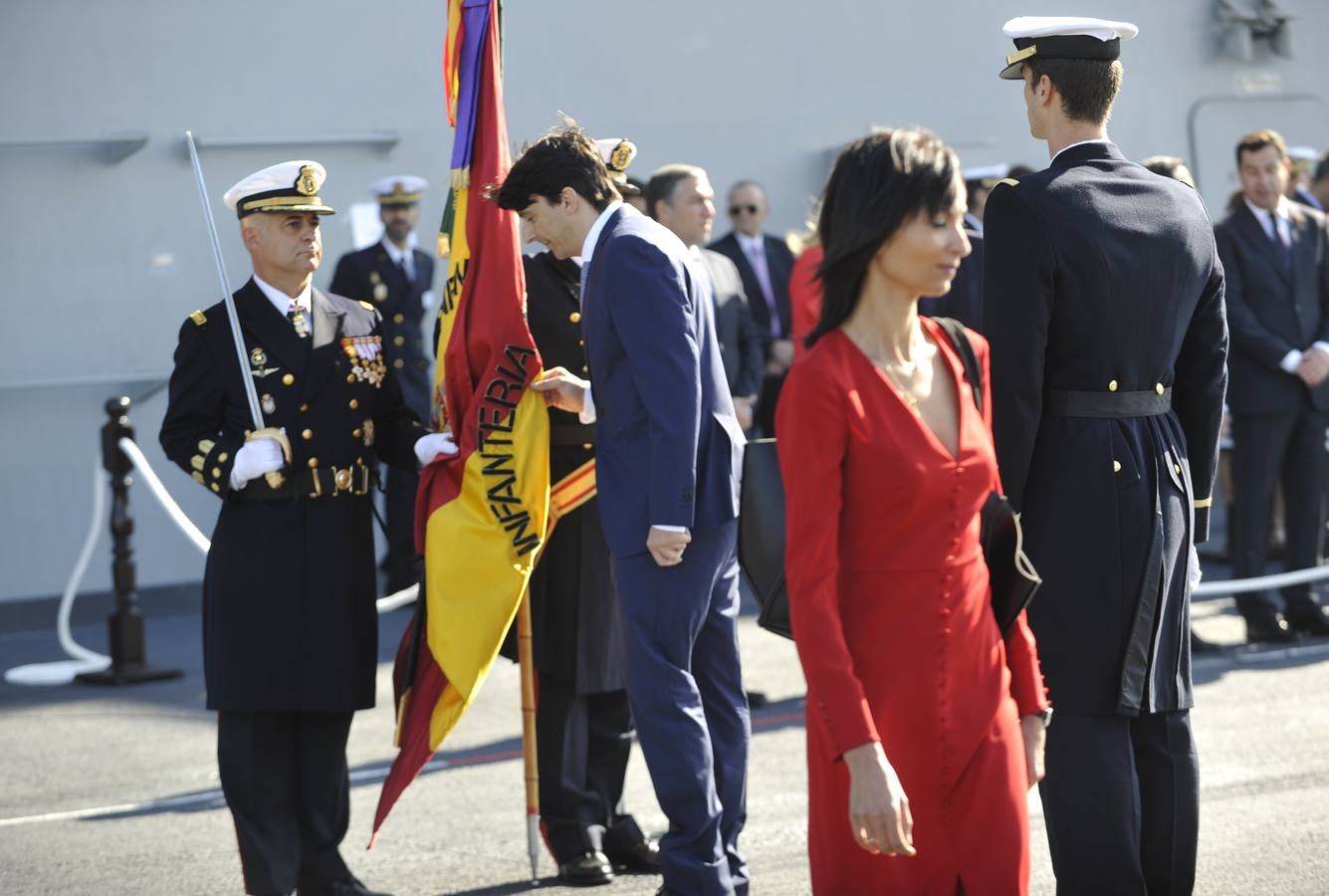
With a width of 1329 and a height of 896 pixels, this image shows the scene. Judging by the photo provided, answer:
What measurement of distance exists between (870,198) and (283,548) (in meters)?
2.49

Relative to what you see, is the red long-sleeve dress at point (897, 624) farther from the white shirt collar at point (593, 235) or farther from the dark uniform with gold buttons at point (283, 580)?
the dark uniform with gold buttons at point (283, 580)

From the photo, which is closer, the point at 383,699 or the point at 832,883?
the point at 832,883

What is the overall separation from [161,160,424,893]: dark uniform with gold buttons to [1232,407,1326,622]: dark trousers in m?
5.19

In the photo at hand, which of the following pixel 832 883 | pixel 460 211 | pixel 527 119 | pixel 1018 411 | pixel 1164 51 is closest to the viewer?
pixel 832 883

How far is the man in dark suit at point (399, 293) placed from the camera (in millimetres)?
10805

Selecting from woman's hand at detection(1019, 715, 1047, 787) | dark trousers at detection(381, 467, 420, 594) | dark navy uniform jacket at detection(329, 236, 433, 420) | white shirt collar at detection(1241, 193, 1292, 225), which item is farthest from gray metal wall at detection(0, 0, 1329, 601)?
woman's hand at detection(1019, 715, 1047, 787)

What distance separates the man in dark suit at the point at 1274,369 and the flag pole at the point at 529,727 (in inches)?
177

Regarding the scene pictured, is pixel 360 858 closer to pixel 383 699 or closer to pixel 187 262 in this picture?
pixel 383 699

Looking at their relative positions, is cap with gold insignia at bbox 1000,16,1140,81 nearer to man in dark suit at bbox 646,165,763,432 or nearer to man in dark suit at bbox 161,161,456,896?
man in dark suit at bbox 161,161,456,896

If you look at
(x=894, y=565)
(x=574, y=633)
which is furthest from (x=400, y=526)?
(x=894, y=565)

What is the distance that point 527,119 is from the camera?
38.2 ft

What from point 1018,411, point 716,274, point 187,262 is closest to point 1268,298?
point 716,274

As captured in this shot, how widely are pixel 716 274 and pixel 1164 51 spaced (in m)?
6.95

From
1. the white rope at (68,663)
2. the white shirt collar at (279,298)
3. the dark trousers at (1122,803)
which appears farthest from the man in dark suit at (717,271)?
the white rope at (68,663)
